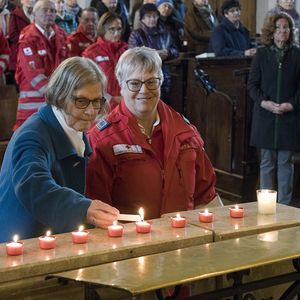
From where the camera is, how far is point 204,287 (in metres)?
1.81

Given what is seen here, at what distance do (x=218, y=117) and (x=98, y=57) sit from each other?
140cm

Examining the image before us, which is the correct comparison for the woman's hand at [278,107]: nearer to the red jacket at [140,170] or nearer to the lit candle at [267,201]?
the red jacket at [140,170]

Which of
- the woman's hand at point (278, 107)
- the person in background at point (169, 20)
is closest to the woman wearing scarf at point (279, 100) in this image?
the woman's hand at point (278, 107)

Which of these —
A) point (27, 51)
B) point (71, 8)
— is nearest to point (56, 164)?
point (27, 51)

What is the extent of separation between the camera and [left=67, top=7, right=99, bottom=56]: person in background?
18.4ft

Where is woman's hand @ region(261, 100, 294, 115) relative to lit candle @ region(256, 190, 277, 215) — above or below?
above

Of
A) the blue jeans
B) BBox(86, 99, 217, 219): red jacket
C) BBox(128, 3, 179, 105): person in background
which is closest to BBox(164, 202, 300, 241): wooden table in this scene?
BBox(86, 99, 217, 219): red jacket

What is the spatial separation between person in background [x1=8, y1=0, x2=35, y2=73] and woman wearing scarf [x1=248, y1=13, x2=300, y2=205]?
2955 mm

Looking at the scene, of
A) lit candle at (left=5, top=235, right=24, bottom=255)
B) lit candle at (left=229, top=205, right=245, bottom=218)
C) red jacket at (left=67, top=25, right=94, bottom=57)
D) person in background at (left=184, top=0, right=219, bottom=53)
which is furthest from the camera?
person in background at (left=184, top=0, right=219, bottom=53)

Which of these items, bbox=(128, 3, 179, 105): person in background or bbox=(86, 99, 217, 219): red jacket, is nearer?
bbox=(86, 99, 217, 219): red jacket

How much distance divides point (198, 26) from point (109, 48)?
2511mm

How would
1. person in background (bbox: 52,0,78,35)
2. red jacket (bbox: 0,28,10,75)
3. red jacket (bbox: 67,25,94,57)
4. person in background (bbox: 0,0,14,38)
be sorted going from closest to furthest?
red jacket (bbox: 0,28,10,75)
red jacket (bbox: 67,25,94,57)
person in background (bbox: 0,0,14,38)
person in background (bbox: 52,0,78,35)

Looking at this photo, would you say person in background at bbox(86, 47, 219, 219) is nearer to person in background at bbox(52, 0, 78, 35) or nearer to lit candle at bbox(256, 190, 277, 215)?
lit candle at bbox(256, 190, 277, 215)

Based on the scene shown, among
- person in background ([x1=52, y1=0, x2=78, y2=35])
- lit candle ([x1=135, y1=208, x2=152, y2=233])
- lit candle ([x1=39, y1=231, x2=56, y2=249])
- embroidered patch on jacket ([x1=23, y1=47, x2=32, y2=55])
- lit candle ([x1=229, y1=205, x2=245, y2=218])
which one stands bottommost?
lit candle ([x1=229, y1=205, x2=245, y2=218])
